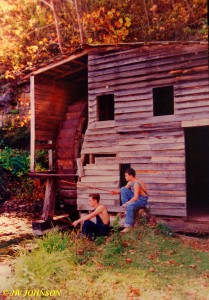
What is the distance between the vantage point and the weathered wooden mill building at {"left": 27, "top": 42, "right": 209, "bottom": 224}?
965 centimetres

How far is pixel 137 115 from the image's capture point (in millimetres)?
10531

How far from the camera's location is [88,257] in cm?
698

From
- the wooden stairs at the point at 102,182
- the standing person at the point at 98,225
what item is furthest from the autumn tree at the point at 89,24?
the standing person at the point at 98,225

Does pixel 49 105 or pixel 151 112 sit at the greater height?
pixel 49 105

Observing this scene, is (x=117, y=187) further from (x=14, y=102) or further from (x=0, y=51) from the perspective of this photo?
(x=0, y=51)

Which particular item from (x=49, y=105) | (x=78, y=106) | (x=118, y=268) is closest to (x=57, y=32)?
(x=78, y=106)

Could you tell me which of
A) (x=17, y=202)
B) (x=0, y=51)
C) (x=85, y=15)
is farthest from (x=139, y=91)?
(x=0, y=51)

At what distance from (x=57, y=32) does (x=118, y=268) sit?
18.7 m

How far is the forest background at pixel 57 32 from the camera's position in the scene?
67.1 ft

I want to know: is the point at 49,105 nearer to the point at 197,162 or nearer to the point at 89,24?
the point at 197,162

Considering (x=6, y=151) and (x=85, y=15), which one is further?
(x=85, y=15)

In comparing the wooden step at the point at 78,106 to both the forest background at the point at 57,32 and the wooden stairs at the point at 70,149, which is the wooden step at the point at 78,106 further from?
the forest background at the point at 57,32

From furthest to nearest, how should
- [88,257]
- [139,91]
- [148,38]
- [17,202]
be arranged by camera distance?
[148,38] < [17,202] < [139,91] < [88,257]

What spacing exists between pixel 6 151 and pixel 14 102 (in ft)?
18.0
